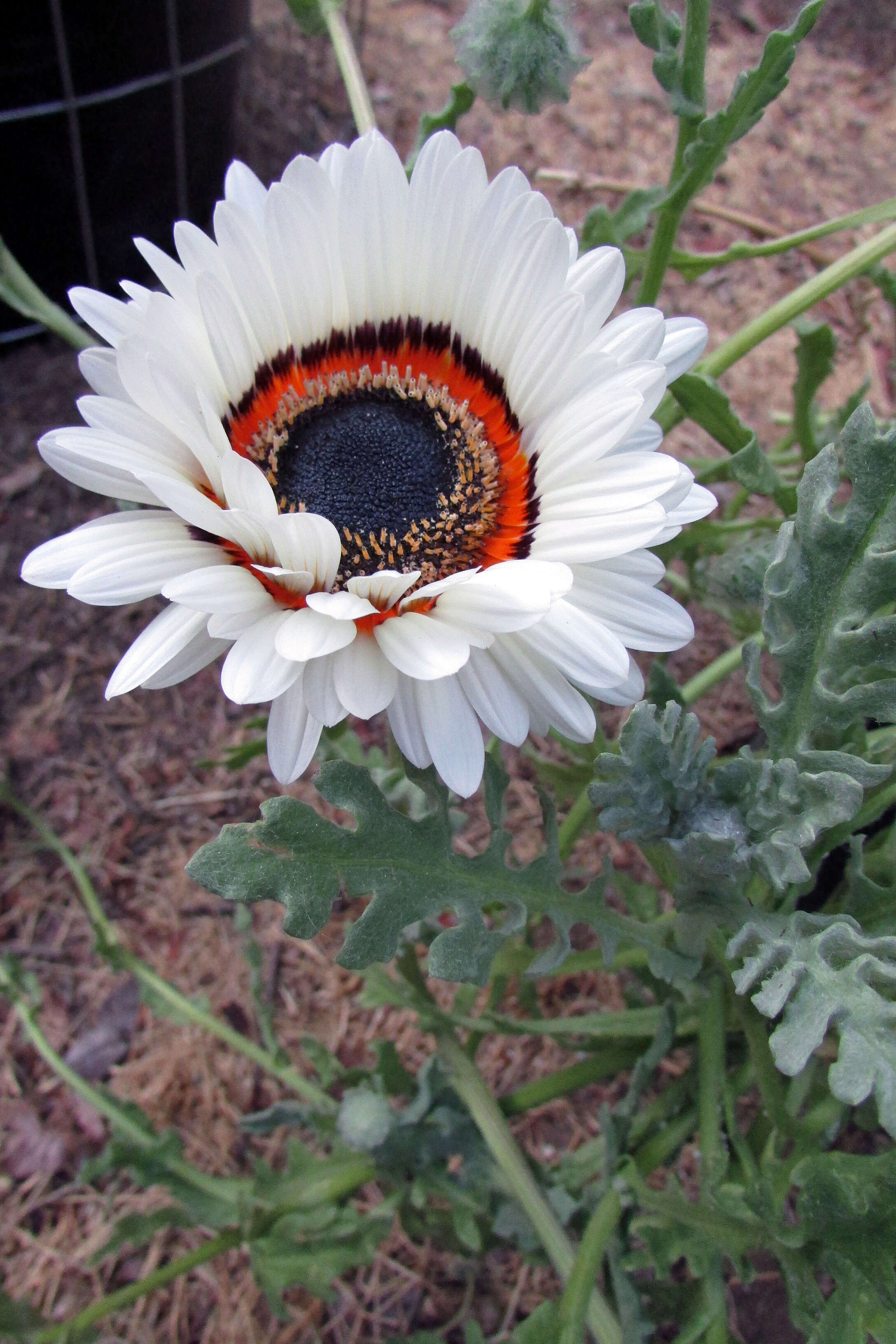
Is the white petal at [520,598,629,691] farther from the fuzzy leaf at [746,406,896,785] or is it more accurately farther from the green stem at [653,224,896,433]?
the green stem at [653,224,896,433]

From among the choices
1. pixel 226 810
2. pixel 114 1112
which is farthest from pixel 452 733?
pixel 226 810

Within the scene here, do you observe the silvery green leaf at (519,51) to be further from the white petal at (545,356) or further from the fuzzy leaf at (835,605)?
the fuzzy leaf at (835,605)

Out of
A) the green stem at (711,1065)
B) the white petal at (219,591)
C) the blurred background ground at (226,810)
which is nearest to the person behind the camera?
the white petal at (219,591)

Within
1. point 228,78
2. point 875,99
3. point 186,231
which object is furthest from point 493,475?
point 875,99

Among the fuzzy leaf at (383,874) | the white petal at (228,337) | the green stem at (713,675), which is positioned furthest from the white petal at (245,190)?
the green stem at (713,675)

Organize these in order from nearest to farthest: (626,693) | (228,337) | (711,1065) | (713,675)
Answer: (626,693) → (228,337) → (711,1065) → (713,675)

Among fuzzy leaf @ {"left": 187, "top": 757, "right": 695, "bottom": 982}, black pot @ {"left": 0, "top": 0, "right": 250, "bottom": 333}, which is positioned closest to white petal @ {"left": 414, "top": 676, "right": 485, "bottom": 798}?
fuzzy leaf @ {"left": 187, "top": 757, "right": 695, "bottom": 982}

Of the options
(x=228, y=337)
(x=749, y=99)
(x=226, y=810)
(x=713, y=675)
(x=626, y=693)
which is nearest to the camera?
(x=626, y=693)

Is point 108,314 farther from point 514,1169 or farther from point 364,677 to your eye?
point 514,1169
